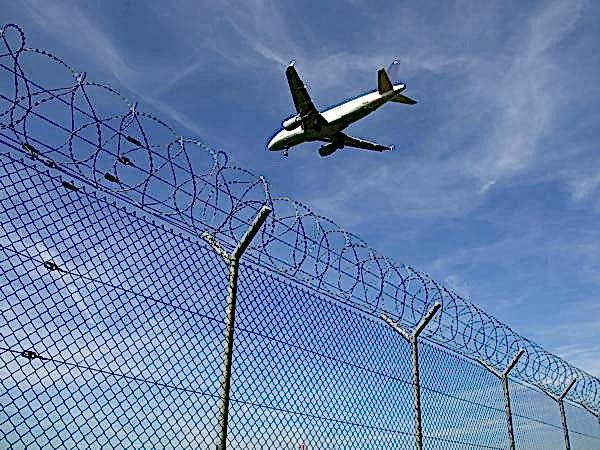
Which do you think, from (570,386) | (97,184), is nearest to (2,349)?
(97,184)

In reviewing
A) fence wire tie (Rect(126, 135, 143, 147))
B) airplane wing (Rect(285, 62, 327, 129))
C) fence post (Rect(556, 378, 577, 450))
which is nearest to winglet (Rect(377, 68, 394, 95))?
airplane wing (Rect(285, 62, 327, 129))

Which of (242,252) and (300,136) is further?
(300,136)

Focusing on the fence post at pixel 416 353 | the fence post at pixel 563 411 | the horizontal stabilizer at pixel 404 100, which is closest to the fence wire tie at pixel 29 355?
the fence post at pixel 416 353

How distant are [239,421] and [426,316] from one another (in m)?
3.17

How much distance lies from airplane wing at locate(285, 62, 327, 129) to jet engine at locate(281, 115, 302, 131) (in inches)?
5.8

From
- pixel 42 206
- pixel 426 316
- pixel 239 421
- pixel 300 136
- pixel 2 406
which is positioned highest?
pixel 300 136

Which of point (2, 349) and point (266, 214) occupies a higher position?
point (266, 214)

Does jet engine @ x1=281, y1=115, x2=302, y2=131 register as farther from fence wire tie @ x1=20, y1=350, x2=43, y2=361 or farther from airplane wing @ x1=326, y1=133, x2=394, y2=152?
fence wire tie @ x1=20, y1=350, x2=43, y2=361

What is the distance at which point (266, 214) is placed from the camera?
479 cm

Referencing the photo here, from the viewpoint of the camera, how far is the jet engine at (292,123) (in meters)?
20.3

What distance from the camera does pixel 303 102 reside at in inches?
784

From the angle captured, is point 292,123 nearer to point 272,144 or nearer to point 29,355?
point 272,144

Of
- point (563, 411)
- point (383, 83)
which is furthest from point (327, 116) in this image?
point (563, 411)

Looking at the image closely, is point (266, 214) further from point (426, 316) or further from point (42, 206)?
point (426, 316)
